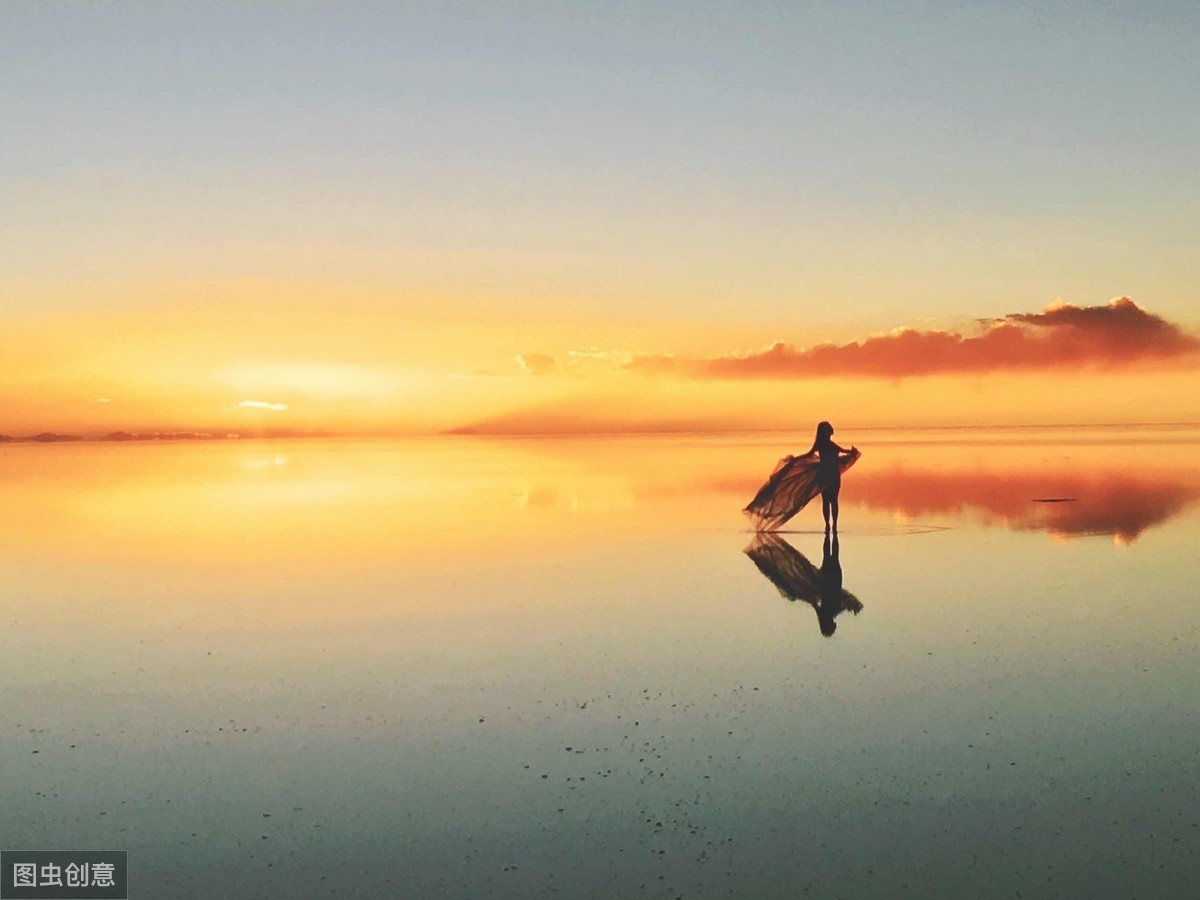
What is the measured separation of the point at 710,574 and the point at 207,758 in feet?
38.0

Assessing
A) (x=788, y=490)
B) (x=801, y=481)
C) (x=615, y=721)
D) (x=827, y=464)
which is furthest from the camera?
(x=788, y=490)

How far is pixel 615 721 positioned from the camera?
10352mm

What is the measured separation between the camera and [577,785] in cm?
862

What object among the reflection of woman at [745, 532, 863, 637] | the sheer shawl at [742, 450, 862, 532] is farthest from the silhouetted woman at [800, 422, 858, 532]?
the reflection of woman at [745, 532, 863, 637]

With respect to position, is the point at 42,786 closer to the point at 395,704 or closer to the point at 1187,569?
the point at 395,704

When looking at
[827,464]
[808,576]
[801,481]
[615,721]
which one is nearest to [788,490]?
[801,481]

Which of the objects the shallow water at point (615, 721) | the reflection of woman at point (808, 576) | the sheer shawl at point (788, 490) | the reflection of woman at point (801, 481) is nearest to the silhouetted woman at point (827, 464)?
the reflection of woman at point (801, 481)

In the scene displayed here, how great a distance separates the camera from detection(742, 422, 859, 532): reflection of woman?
25.6 m

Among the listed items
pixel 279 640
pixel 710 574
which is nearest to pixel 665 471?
pixel 710 574

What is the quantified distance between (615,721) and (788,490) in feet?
58.8

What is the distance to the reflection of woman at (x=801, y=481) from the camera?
25.6 metres

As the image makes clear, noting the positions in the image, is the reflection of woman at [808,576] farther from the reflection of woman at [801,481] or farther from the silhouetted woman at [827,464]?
the reflection of woman at [801,481]

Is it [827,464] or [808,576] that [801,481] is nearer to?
[827,464]

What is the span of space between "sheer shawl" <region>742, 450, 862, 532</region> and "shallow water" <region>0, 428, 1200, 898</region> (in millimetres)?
3639
